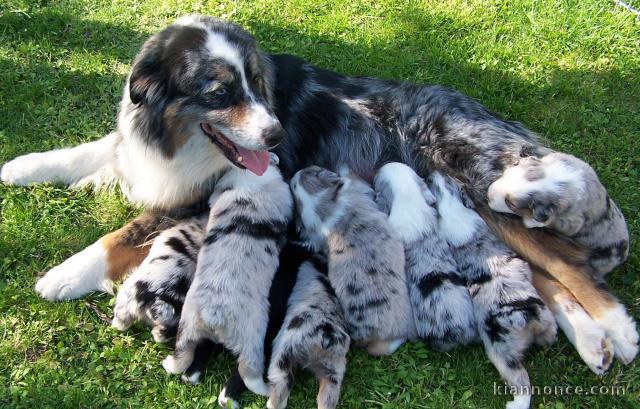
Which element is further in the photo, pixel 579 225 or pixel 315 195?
pixel 315 195

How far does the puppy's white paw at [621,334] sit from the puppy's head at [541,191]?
0.62 m

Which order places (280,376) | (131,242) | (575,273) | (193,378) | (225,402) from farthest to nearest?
1. (131,242)
2. (575,273)
3. (193,378)
4. (225,402)
5. (280,376)

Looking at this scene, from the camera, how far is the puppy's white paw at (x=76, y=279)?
387 cm

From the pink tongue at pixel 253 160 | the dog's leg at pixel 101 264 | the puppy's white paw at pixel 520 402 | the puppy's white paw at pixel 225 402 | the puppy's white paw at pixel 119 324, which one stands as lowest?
the puppy's white paw at pixel 225 402

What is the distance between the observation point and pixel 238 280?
3.36 metres

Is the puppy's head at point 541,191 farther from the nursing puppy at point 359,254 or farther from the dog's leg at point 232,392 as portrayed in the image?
the dog's leg at point 232,392

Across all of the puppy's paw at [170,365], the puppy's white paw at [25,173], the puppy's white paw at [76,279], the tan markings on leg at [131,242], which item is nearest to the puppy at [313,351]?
the puppy's paw at [170,365]

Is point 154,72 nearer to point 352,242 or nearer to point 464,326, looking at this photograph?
point 352,242

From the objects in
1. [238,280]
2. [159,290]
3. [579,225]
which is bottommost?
[159,290]

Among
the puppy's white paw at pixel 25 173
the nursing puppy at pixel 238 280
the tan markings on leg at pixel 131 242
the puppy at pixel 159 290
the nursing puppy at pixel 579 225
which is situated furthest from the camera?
the puppy's white paw at pixel 25 173

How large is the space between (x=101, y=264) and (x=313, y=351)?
1625 millimetres

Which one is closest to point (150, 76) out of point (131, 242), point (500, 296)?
point (131, 242)

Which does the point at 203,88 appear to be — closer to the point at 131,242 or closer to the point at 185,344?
the point at 131,242

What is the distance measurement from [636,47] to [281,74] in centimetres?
354
